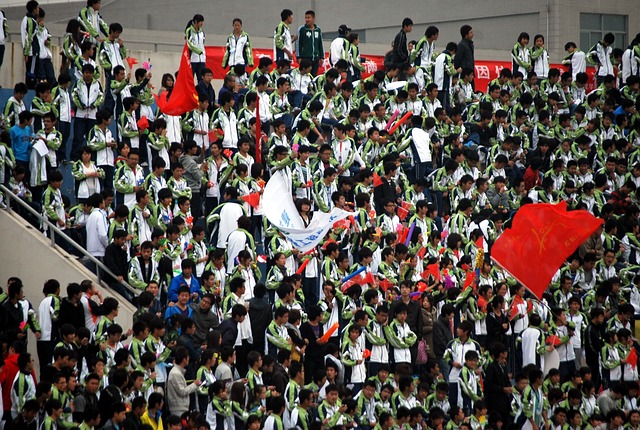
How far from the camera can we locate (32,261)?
50.6ft

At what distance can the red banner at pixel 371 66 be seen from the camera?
73.2 ft

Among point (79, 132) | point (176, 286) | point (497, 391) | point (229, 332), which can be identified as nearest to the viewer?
point (229, 332)

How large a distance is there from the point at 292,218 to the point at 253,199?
0.65 metres

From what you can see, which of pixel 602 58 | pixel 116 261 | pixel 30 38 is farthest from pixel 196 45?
pixel 602 58

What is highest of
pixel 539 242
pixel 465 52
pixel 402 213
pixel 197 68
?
pixel 465 52

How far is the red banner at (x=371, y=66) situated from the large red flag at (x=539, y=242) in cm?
634

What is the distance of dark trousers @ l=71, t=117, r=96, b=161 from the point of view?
1720 centimetres

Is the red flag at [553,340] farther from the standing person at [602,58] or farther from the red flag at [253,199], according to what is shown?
the standing person at [602,58]

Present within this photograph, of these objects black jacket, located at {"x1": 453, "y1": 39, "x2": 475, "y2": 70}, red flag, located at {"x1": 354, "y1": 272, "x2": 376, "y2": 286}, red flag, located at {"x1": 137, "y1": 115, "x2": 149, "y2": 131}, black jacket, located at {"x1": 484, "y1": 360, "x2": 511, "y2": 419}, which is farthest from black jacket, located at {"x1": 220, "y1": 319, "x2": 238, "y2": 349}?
black jacket, located at {"x1": 453, "y1": 39, "x2": 475, "y2": 70}

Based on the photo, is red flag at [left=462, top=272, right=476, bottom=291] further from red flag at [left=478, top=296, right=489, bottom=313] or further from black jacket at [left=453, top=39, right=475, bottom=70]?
black jacket at [left=453, top=39, right=475, bottom=70]

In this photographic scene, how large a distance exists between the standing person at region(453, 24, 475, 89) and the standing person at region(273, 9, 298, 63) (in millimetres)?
3094

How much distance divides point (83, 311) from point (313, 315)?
2.88 meters

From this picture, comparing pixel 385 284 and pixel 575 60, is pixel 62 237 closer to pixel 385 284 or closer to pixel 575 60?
pixel 385 284

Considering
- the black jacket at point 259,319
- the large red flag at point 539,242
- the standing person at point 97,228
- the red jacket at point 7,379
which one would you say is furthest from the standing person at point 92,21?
the red jacket at point 7,379
